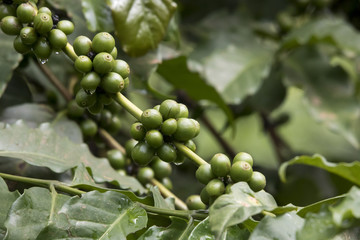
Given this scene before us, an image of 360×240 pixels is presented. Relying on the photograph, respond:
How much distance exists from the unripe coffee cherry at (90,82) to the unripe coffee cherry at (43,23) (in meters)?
0.08

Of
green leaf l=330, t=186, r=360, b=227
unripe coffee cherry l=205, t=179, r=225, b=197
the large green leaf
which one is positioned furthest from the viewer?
the large green leaf

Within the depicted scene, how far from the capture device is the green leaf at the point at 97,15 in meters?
0.84

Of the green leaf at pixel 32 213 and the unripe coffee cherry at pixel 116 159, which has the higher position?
the green leaf at pixel 32 213

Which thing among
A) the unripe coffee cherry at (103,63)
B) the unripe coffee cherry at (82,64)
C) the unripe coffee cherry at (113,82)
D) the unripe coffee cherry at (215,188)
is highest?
the unripe coffee cherry at (82,64)

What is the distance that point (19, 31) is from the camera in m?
0.64

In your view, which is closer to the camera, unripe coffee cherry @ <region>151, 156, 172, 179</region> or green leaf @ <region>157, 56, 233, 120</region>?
unripe coffee cherry @ <region>151, 156, 172, 179</region>

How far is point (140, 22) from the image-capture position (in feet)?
2.84

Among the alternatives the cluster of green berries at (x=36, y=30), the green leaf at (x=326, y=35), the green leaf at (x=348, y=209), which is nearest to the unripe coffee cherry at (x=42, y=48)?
the cluster of green berries at (x=36, y=30)

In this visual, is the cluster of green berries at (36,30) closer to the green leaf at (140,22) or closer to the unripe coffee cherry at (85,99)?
the unripe coffee cherry at (85,99)

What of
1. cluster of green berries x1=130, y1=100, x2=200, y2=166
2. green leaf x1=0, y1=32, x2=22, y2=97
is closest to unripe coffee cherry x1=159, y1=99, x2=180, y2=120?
cluster of green berries x1=130, y1=100, x2=200, y2=166

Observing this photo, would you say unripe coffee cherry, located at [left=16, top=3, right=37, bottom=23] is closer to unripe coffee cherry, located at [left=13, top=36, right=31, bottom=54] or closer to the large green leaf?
unripe coffee cherry, located at [left=13, top=36, right=31, bottom=54]

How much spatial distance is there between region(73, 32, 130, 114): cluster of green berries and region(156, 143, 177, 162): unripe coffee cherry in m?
0.09

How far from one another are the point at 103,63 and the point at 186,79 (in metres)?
0.50

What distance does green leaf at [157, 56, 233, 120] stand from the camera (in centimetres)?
103
